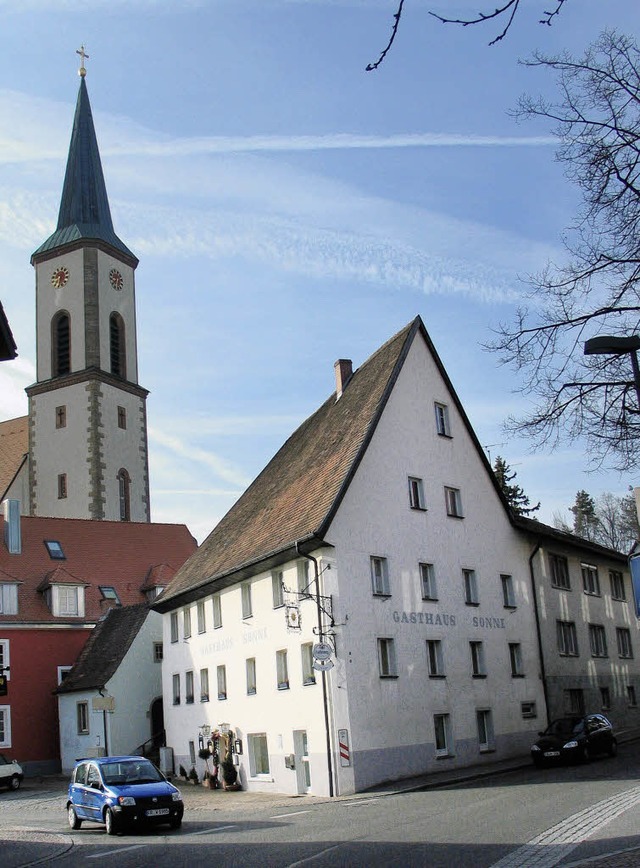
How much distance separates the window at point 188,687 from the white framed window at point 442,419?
12.6 m

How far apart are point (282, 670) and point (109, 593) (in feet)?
73.1

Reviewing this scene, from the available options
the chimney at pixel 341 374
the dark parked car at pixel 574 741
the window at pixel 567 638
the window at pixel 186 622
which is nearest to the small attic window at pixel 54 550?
the window at pixel 186 622

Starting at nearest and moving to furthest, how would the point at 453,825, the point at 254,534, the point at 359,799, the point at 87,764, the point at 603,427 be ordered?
the point at 603,427 → the point at 453,825 → the point at 87,764 → the point at 359,799 → the point at 254,534

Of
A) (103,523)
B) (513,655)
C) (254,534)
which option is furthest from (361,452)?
(103,523)

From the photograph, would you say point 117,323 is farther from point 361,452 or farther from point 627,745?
point 627,745

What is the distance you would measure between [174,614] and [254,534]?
7.37 metres

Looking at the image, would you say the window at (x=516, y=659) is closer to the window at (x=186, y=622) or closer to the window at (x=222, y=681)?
the window at (x=222, y=681)

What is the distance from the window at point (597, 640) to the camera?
4084 cm

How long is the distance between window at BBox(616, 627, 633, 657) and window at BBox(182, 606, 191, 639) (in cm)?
1828

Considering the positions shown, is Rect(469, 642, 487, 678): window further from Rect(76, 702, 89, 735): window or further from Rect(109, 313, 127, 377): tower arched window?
Rect(109, 313, 127, 377): tower arched window

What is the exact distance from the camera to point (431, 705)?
99.6 feet

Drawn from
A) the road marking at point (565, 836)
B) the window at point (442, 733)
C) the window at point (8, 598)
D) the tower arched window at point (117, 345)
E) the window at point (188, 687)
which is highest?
the tower arched window at point (117, 345)

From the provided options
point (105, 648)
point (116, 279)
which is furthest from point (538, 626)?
point (116, 279)

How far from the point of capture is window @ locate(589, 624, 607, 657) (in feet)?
134
